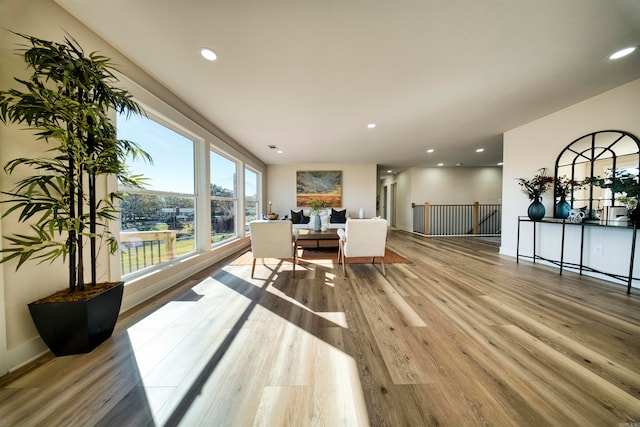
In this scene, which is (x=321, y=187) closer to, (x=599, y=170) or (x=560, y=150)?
(x=560, y=150)

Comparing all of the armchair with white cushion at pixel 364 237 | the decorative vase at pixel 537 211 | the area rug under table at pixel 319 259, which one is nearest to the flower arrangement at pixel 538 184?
the decorative vase at pixel 537 211

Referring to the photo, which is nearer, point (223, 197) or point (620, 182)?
Result: point (620, 182)

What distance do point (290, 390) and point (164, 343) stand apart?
3.42 ft

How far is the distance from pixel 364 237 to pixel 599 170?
10.9 ft

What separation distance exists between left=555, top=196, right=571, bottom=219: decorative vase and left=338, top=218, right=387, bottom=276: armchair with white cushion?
2.74 m

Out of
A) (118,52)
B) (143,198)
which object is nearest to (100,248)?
(143,198)

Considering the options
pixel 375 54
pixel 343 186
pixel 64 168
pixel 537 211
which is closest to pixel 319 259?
pixel 375 54

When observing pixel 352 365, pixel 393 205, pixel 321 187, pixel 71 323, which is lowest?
pixel 352 365

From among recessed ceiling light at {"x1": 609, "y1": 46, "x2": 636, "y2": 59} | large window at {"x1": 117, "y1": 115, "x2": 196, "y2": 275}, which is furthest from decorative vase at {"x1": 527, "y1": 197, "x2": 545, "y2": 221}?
large window at {"x1": 117, "y1": 115, "x2": 196, "y2": 275}

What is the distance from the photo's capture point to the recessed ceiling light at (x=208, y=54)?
1797mm

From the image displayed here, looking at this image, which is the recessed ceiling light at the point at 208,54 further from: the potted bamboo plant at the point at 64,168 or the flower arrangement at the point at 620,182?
the flower arrangement at the point at 620,182

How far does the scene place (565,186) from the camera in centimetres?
308

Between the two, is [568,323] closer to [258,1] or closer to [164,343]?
[164,343]

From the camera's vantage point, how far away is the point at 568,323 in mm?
1684
